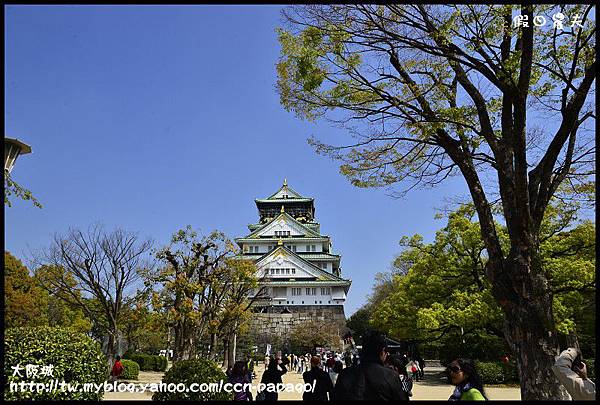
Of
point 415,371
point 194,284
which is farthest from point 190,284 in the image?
point 415,371

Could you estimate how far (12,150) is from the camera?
6332 mm

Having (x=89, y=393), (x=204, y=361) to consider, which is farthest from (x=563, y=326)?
(x=89, y=393)

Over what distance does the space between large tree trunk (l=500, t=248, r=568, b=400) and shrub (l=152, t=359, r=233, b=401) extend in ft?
14.4

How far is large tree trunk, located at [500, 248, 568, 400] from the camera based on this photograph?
241 inches

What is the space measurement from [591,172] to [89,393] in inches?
356

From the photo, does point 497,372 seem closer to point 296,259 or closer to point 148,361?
point 148,361

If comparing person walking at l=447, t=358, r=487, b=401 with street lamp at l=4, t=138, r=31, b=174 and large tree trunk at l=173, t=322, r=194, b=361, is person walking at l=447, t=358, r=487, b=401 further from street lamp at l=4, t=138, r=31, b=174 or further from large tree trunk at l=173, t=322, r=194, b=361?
large tree trunk at l=173, t=322, r=194, b=361

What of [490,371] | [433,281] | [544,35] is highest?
[544,35]

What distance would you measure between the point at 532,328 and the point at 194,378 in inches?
197

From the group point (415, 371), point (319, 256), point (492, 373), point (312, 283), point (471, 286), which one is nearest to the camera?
point (492, 373)

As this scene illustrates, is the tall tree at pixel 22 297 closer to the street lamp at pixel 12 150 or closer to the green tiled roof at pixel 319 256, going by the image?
the street lamp at pixel 12 150

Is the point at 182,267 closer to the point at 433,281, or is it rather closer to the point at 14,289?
the point at 433,281

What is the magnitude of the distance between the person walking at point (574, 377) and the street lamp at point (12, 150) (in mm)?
6964

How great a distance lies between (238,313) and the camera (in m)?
24.5
